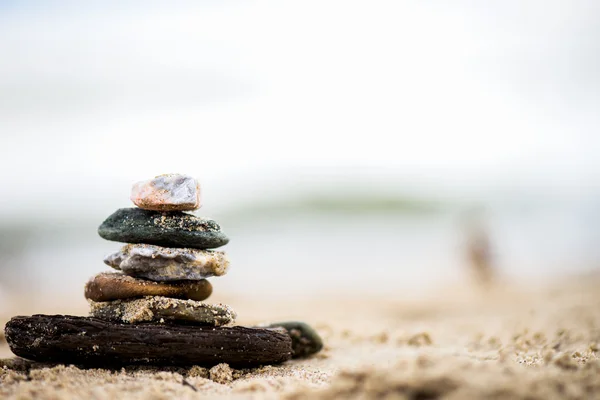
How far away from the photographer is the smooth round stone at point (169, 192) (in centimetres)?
501

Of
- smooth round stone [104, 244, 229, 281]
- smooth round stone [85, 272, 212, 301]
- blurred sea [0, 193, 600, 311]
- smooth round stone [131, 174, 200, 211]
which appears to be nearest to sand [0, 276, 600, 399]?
smooth round stone [85, 272, 212, 301]

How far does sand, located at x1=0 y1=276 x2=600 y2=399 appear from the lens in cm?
322

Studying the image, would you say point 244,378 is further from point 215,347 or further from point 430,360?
point 430,360

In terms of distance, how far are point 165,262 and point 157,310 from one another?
42 cm

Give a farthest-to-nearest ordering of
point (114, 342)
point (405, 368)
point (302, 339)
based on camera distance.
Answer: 1. point (302, 339)
2. point (114, 342)
3. point (405, 368)

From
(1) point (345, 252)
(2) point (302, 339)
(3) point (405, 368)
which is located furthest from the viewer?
(1) point (345, 252)

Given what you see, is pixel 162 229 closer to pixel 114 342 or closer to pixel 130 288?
pixel 130 288

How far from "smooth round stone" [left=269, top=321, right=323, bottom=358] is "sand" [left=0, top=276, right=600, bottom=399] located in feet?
Result: 0.34

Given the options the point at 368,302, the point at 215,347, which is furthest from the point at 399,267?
the point at 215,347

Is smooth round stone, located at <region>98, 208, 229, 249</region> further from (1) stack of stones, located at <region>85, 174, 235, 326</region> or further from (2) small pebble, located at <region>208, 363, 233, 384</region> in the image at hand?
(2) small pebble, located at <region>208, 363, 233, 384</region>

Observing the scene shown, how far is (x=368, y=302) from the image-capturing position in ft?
45.2

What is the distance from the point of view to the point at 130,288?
4.98 meters

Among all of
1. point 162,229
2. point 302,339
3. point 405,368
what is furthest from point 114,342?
point 405,368

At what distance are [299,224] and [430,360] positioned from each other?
1078 inches
